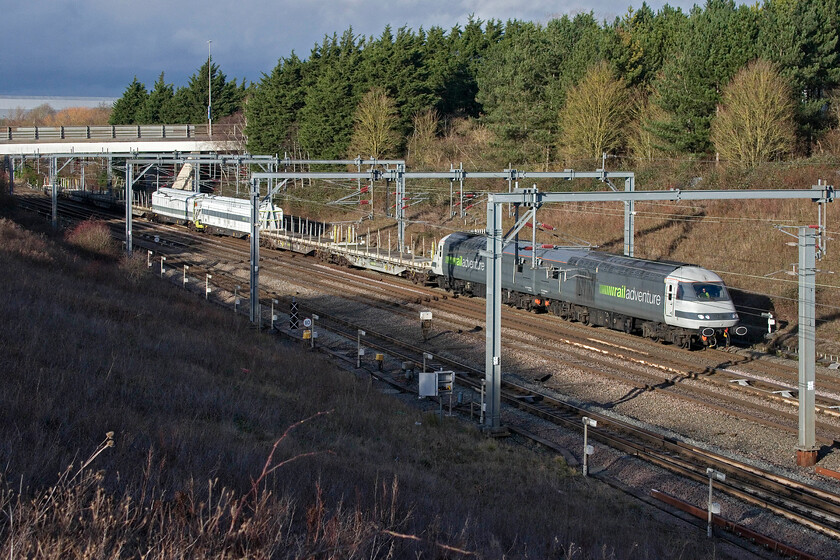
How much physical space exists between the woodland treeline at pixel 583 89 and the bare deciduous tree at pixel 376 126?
0.37 feet

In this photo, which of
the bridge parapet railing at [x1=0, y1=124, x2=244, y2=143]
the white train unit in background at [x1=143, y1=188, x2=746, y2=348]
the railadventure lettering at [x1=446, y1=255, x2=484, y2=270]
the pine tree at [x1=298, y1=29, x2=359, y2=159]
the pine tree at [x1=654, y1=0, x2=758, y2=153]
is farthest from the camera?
the bridge parapet railing at [x1=0, y1=124, x2=244, y2=143]

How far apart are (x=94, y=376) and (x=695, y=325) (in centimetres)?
1761

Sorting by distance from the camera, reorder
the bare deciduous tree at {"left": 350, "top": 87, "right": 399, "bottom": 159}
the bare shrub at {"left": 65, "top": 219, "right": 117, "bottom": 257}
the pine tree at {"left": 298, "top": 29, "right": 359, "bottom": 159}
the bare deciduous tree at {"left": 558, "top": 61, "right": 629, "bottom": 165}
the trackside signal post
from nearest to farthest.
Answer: the trackside signal post
the bare shrub at {"left": 65, "top": 219, "right": 117, "bottom": 257}
the bare deciduous tree at {"left": 558, "top": 61, "right": 629, "bottom": 165}
the bare deciduous tree at {"left": 350, "top": 87, "right": 399, "bottom": 159}
the pine tree at {"left": 298, "top": 29, "right": 359, "bottom": 159}

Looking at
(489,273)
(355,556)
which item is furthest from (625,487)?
(355,556)

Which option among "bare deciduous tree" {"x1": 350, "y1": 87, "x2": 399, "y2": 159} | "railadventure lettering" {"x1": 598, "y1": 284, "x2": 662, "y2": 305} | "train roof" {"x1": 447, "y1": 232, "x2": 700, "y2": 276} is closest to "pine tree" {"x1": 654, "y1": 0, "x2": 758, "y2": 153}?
"train roof" {"x1": 447, "y1": 232, "x2": 700, "y2": 276}

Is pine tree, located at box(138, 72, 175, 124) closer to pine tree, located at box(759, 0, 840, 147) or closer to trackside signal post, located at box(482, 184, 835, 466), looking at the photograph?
pine tree, located at box(759, 0, 840, 147)

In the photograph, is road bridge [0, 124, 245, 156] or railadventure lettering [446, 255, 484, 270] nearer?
railadventure lettering [446, 255, 484, 270]

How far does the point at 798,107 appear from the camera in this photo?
3912 centimetres

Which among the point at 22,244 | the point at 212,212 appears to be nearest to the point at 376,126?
the point at 212,212

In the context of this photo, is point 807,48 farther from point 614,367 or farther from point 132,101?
point 132,101

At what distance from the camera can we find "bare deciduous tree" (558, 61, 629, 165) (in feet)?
152

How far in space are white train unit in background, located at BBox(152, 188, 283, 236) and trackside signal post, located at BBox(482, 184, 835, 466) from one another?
1278 inches

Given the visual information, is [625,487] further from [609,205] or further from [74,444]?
[609,205]

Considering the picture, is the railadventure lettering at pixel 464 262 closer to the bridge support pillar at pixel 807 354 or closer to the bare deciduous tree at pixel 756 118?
the bare deciduous tree at pixel 756 118
